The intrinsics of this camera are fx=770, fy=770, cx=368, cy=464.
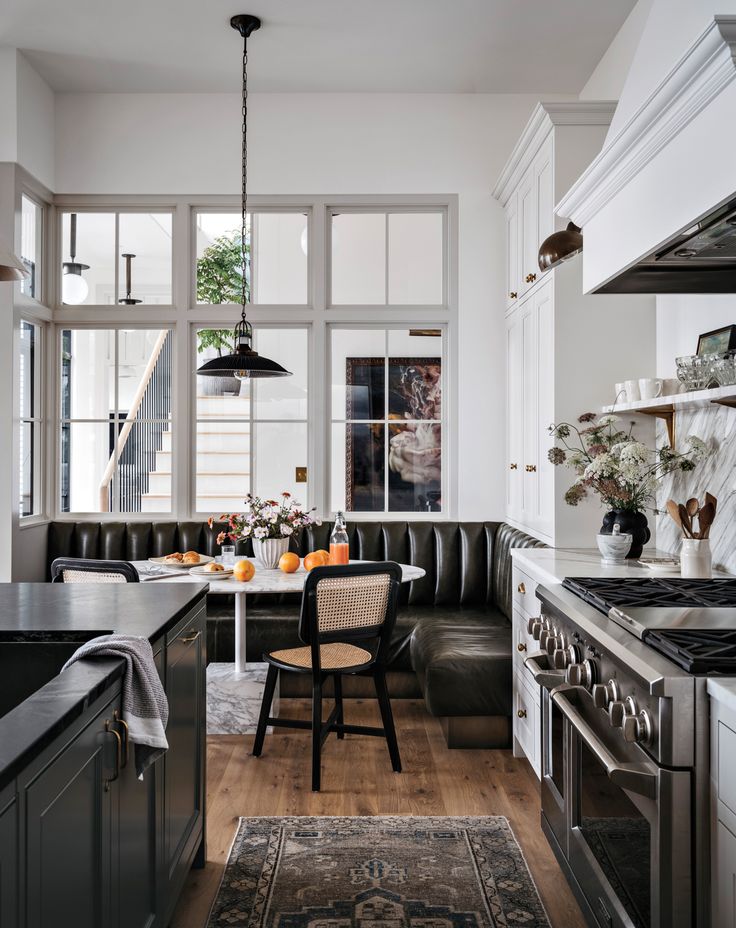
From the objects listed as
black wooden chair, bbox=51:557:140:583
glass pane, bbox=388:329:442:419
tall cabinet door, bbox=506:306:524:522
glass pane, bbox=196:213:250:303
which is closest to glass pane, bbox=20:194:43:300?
glass pane, bbox=196:213:250:303

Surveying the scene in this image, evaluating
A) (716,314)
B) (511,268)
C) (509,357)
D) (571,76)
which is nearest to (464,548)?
(509,357)

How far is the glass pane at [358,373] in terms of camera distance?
188 inches

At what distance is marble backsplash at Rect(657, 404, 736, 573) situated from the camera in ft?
8.58

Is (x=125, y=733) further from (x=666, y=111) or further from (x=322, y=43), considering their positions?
(x=322, y=43)

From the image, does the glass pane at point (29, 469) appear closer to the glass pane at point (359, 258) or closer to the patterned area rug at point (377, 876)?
the glass pane at point (359, 258)

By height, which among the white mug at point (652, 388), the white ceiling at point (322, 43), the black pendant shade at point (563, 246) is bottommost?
the white mug at point (652, 388)

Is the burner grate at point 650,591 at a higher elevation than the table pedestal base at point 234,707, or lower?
higher

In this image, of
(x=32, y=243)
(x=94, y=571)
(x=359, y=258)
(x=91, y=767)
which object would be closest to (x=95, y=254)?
(x=32, y=243)

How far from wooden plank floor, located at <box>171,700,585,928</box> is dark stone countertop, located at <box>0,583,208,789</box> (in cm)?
91

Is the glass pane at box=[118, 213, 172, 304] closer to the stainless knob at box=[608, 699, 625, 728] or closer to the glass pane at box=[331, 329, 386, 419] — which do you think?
the glass pane at box=[331, 329, 386, 419]

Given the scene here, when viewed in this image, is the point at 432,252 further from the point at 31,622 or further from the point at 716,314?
the point at 31,622

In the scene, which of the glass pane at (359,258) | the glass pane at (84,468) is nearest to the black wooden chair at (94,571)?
the glass pane at (84,468)

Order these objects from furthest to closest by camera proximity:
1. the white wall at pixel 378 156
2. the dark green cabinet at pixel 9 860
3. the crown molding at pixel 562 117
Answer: the white wall at pixel 378 156
the crown molding at pixel 562 117
the dark green cabinet at pixel 9 860

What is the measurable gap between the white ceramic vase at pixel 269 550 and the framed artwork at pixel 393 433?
3.71 feet
